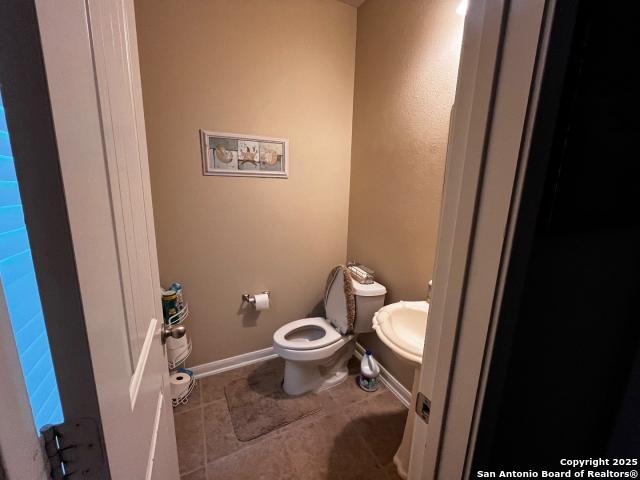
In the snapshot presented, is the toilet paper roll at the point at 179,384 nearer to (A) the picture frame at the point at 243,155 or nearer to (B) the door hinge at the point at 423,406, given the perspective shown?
(A) the picture frame at the point at 243,155

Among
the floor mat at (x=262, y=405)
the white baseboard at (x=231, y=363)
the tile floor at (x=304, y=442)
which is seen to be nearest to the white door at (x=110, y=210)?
the tile floor at (x=304, y=442)

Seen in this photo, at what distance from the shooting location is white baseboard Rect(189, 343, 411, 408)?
1.80 m

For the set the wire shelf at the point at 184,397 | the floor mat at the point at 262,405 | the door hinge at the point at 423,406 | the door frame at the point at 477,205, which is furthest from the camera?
the wire shelf at the point at 184,397

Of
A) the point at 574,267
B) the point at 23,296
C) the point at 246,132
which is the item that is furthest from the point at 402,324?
the point at 246,132

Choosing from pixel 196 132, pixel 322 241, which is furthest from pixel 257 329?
pixel 196 132

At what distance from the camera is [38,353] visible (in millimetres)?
300

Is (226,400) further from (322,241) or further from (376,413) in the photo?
(322,241)

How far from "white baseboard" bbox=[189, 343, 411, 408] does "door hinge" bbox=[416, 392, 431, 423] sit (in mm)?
1311

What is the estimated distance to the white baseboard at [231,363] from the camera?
6.49ft

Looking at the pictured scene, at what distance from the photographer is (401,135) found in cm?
171

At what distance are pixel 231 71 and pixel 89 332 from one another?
1832mm

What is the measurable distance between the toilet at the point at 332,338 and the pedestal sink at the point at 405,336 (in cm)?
39

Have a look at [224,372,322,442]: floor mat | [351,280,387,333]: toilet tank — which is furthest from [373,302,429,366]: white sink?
[224,372,322,442]: floor mat

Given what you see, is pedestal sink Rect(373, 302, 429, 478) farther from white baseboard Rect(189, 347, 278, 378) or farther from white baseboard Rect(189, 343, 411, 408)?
white baseboard Rect(189, 347, 278, 378)
